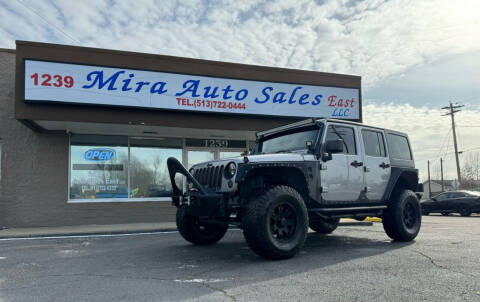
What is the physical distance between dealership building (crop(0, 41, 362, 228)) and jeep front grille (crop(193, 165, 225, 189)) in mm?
5510

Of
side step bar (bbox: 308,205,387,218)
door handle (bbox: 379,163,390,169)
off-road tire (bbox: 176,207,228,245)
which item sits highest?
door handle (bbox: 379,163,390,169)

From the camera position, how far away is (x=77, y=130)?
12531 millimetres

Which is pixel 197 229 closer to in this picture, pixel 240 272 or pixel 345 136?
pixel 240 272

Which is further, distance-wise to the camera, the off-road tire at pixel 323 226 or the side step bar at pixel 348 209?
the off-road tire at pixel 323 226

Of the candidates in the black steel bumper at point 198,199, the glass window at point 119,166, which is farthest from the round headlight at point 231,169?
the glass window at point 119,166

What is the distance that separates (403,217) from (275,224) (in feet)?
11.3

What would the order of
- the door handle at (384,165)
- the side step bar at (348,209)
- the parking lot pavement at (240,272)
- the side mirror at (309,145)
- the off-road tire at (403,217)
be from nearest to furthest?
1. the parking lot pavement at (240,272)
2. the side step bar at (348,209)
3. the side mirror at (309,145)
4. the off-road tire at (403,217)
5. the door handle at (384,165)

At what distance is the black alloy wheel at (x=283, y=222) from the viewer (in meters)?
5.98

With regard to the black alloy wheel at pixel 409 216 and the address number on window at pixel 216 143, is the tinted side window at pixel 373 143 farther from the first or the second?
the address number on window at pixel 216 143

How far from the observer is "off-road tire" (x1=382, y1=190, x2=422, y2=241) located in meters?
7.83

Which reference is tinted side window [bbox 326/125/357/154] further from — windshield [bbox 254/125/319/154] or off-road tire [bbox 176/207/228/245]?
off-road tire [bbox 176/207/228/245]

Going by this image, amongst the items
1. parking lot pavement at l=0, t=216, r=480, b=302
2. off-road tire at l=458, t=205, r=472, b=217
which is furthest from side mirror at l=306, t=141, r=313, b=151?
off-road tire at l=458, t=205, r=472, b=217

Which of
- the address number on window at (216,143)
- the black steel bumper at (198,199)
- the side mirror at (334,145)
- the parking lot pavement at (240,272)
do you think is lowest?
the parking lot pavement at (240,272)

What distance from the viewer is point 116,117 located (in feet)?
37.7
